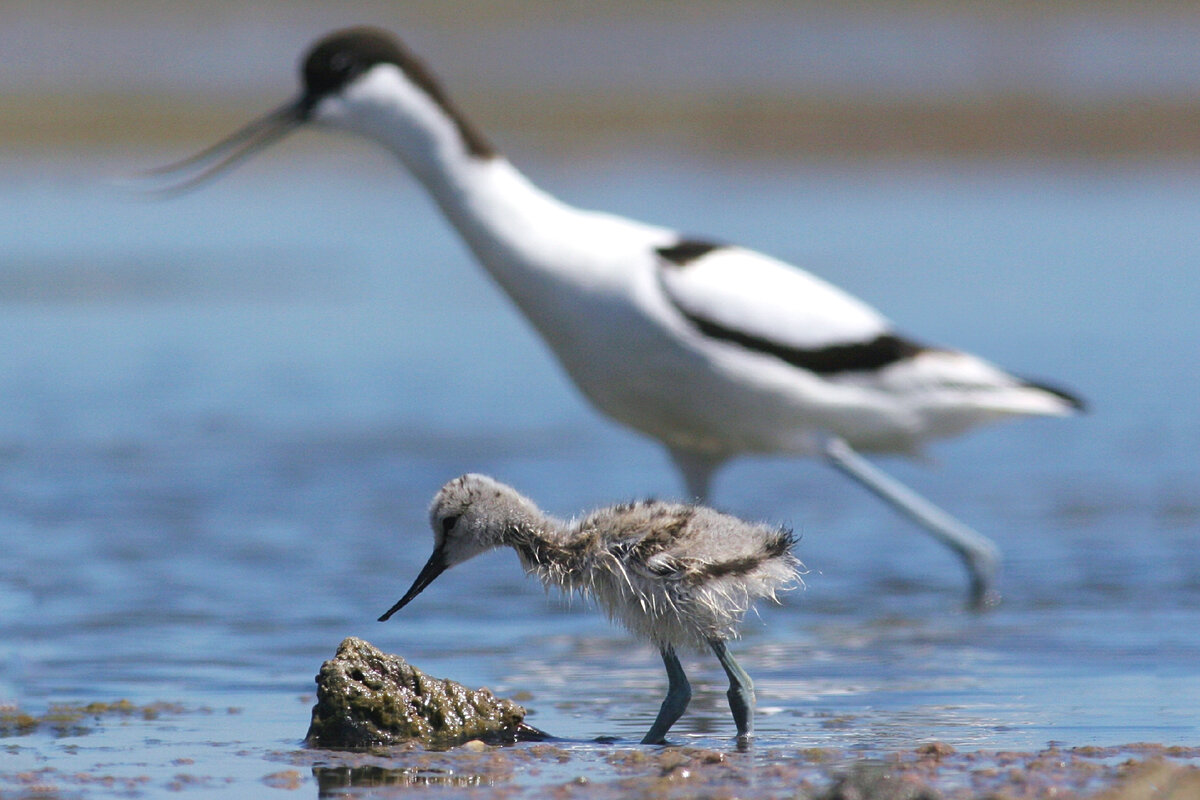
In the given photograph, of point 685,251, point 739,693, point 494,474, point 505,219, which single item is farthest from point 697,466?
point 739,693

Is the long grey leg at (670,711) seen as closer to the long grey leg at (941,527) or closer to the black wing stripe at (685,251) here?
the long grey leg at (941,527)

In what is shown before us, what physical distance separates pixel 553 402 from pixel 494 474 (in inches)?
88.8

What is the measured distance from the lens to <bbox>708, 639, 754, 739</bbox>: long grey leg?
190 inches

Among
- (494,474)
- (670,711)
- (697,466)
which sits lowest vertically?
(670,711)

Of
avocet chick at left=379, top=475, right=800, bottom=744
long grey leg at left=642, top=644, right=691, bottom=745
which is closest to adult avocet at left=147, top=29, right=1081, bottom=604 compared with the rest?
avocet chick at left=379, top=475, right=800, bottom=744

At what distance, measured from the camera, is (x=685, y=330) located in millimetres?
7219

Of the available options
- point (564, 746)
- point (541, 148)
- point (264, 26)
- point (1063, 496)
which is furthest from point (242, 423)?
point (264, 26)

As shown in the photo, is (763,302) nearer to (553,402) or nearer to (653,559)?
(653,559)

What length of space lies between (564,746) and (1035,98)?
2386cm

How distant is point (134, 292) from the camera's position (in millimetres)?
15477

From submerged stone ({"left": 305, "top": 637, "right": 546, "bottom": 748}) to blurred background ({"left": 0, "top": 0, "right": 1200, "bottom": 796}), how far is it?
0.66 feet

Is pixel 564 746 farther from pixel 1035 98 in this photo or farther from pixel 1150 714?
pixel 1035 98

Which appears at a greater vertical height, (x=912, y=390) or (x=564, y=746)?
(x=912, y=390)

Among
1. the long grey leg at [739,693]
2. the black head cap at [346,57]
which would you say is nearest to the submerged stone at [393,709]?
the long grey leg at [739,693]
